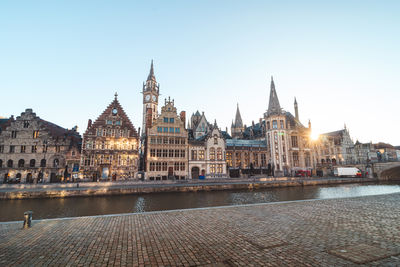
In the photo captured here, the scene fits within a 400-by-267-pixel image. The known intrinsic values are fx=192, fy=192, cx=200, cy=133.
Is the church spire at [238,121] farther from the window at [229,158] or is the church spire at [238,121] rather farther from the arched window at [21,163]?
the arched window at [21,163]

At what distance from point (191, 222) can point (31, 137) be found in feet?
152

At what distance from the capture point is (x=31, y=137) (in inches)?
1574

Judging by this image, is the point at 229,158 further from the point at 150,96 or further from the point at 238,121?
the point at 150,96

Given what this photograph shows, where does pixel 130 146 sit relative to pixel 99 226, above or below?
above

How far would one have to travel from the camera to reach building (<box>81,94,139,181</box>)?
1526 inches

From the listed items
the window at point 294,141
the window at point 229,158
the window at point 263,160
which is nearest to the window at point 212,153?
the window at point 229,158

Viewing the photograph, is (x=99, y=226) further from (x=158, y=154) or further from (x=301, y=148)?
(x=301, y=148)

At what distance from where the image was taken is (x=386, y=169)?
161ft

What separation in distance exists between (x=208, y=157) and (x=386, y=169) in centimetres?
4568

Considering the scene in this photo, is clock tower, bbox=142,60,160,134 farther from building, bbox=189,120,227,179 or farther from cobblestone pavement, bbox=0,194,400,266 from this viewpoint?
cobblestone pavement, bbox=0,194,400,266

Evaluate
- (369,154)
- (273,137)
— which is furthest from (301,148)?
(369,154)

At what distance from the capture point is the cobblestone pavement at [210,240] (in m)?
5.32

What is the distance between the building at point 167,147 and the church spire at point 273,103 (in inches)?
1264

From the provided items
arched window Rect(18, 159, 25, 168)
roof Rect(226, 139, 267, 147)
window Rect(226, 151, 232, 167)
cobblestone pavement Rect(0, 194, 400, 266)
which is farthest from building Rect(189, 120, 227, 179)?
cobblestone pavement Rect(0, 194, 400, 266)
